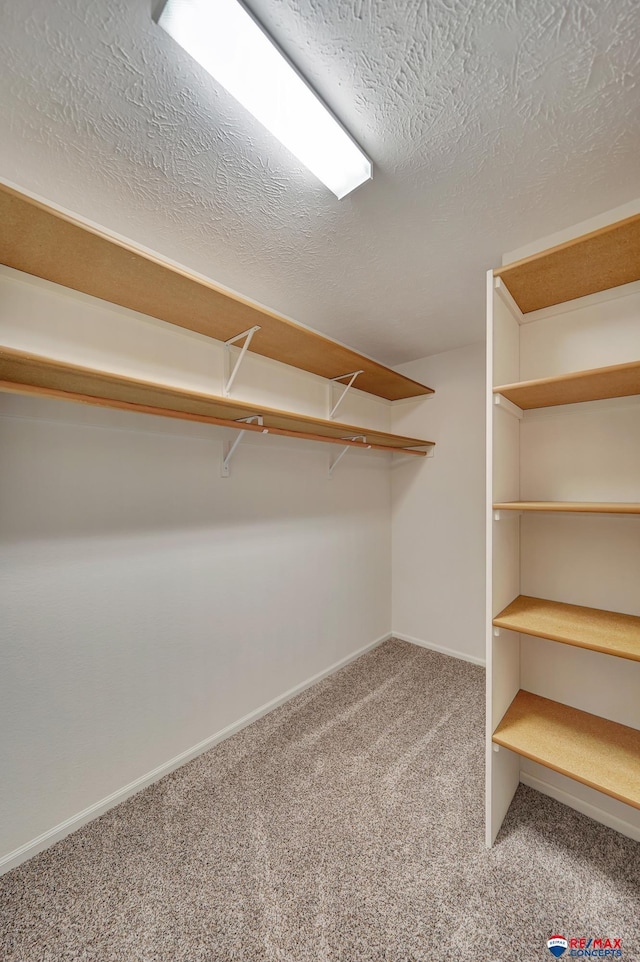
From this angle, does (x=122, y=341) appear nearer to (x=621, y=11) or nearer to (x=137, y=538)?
(x=137, y=538)

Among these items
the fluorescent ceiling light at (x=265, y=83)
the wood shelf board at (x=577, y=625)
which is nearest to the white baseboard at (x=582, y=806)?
the wood shelf board at (x=577, y=625)

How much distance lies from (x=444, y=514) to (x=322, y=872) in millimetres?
2238

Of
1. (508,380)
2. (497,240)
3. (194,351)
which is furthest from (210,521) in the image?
Answer: (497,240)

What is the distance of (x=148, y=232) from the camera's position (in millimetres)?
1524

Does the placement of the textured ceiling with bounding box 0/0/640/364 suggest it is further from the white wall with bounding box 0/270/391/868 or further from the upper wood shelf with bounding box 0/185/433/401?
the white wall with bounding box 0/270/391/868

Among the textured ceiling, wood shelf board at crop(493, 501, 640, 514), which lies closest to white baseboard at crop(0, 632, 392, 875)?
wood shelf board at crop(493, 501, 640, 514)

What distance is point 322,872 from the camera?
1287mm

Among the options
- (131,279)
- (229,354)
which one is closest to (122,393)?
(131,279)

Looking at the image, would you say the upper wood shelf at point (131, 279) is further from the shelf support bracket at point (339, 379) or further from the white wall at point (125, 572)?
the shelf support bracket at point (339, 379)

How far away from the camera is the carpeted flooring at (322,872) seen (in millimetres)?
1097

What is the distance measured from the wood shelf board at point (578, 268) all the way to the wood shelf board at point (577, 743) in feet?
5.81

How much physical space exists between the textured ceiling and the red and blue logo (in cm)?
245

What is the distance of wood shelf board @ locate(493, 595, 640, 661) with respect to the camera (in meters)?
1.19

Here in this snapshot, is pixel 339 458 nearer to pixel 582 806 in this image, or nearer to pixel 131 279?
pixel 131 279
